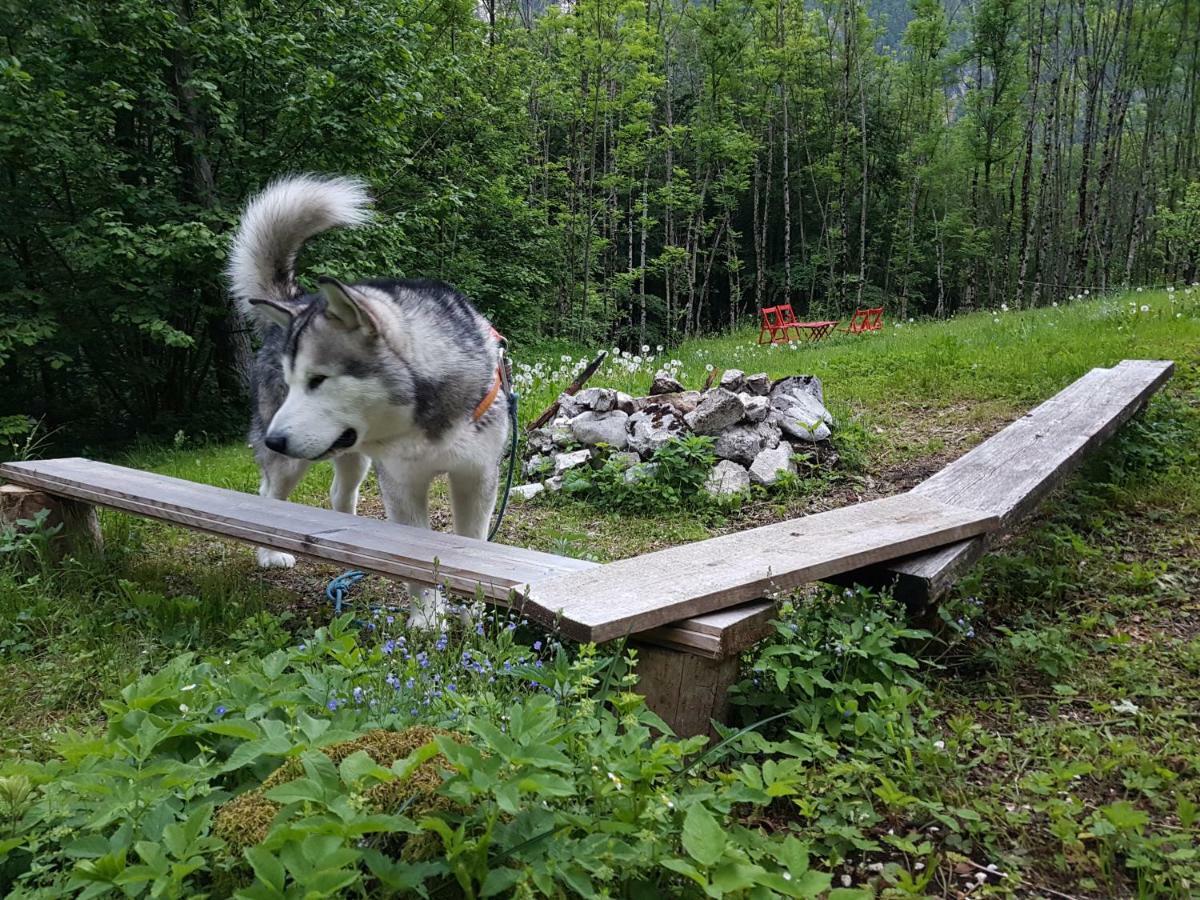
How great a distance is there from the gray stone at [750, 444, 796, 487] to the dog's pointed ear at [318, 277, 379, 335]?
2943 millimetres

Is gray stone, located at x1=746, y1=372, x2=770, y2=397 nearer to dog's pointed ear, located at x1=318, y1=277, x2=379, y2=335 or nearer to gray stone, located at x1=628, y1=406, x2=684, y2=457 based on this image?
gray stone, located at x1=628, y1=406, x2=684, y2=457

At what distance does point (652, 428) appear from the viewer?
5.43 meters

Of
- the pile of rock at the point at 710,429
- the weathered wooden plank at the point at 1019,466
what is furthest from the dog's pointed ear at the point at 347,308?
the pile of rock at the point at 710,429

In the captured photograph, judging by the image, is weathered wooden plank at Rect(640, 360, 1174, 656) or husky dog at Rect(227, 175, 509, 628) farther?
husky dog at Rect(227, 175, 509, 628)

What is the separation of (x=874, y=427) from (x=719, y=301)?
28312 mm

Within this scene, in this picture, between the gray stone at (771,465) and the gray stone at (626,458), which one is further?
the gray stone at (626,458)

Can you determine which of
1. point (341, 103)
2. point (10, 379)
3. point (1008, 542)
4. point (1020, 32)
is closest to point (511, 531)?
point (1008, 542)

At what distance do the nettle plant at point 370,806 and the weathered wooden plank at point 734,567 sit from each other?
0.91 feet

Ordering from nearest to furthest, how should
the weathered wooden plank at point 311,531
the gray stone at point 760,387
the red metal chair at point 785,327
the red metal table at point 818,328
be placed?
the weathered wooden plank at point 311,531 → the gray stone at point 760,387 → the red metal table at point 818,328 → the red metal chair at point 785,327

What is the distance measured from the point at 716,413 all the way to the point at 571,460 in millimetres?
1124

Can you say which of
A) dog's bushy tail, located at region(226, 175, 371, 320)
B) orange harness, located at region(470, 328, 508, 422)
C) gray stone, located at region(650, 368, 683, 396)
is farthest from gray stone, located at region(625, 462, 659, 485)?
dog's bushy tail, located at region(226, 175, 371, 320)

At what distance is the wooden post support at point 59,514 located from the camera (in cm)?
349

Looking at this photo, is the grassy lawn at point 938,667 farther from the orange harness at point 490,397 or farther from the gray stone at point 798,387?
the orange harness at point 490,397

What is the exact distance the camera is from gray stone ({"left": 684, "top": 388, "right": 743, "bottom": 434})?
5.22 meters
